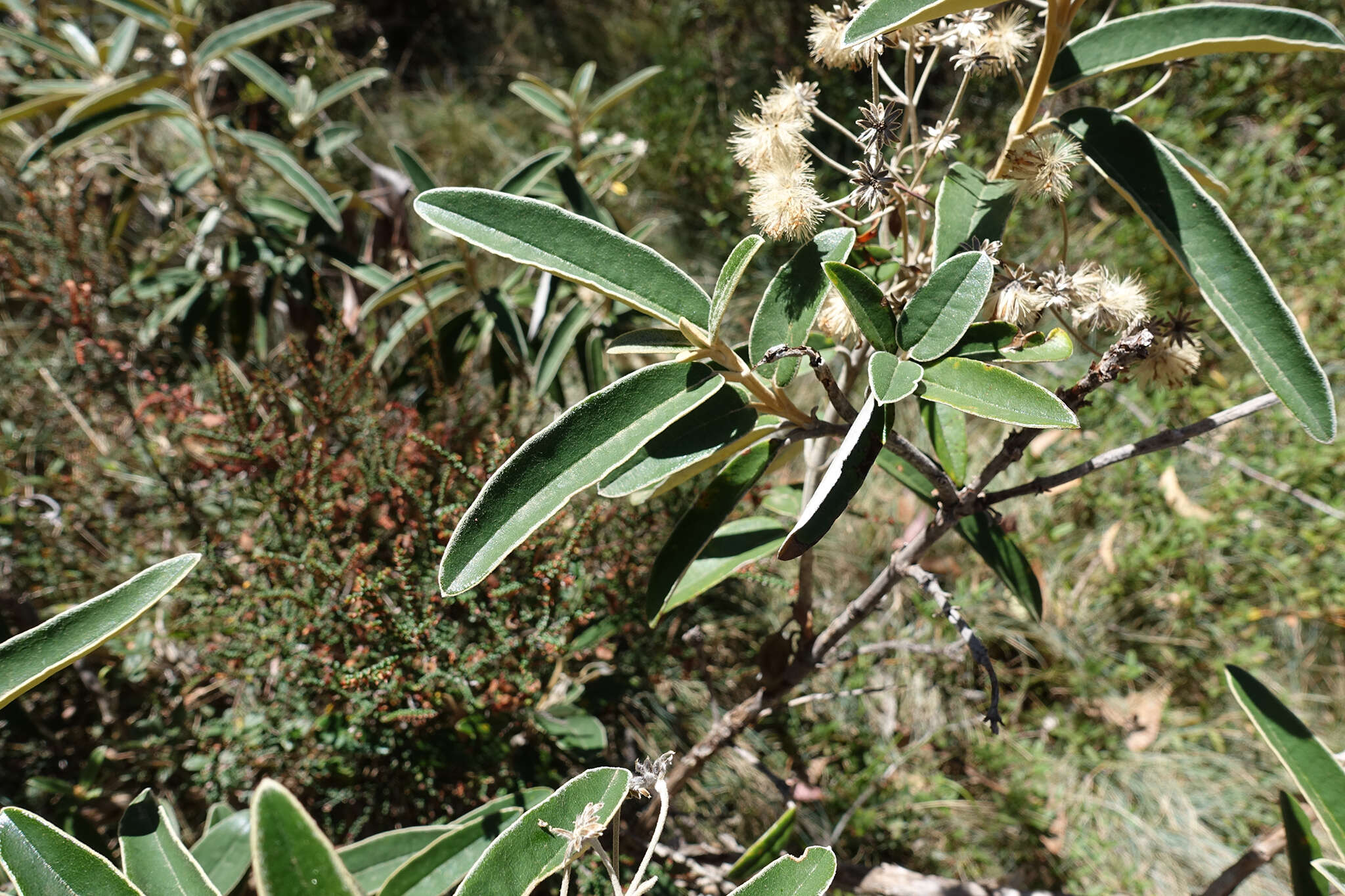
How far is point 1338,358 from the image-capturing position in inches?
94.8

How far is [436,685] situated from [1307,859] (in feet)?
3.91

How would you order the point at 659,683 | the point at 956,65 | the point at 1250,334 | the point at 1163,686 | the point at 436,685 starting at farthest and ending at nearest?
the point at 1163,686, the point at 659,683, the point at 436,685, the point at 956,65, the point at 1250,334

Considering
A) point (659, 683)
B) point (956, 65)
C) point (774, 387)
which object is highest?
point (956, 65)

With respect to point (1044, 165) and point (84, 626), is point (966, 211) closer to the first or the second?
point (1044, 165)

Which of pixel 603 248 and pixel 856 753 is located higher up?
pixel 603 248

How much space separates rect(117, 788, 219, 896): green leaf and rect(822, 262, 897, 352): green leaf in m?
0.77

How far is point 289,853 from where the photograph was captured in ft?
2.23

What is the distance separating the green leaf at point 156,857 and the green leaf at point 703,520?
0.49 meters

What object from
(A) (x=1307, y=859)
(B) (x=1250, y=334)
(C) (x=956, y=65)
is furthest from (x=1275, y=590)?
(C) (x=956, y=65)

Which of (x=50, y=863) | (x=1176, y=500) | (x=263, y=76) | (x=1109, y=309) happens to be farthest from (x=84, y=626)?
(x=1176, y=500)

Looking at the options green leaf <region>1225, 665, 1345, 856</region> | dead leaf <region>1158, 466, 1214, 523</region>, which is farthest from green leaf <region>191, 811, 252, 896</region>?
dead leaf <region>1158, 466, 1214, 523</region>

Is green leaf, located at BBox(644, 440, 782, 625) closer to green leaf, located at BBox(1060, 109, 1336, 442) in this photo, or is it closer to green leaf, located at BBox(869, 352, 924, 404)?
green leaf, located at BBox(869, 352, 924, 404)

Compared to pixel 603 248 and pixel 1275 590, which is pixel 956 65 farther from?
pixel 1275 590

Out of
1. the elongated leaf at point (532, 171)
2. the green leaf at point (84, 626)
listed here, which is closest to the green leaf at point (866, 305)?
the green leaf at point (84, 626)
